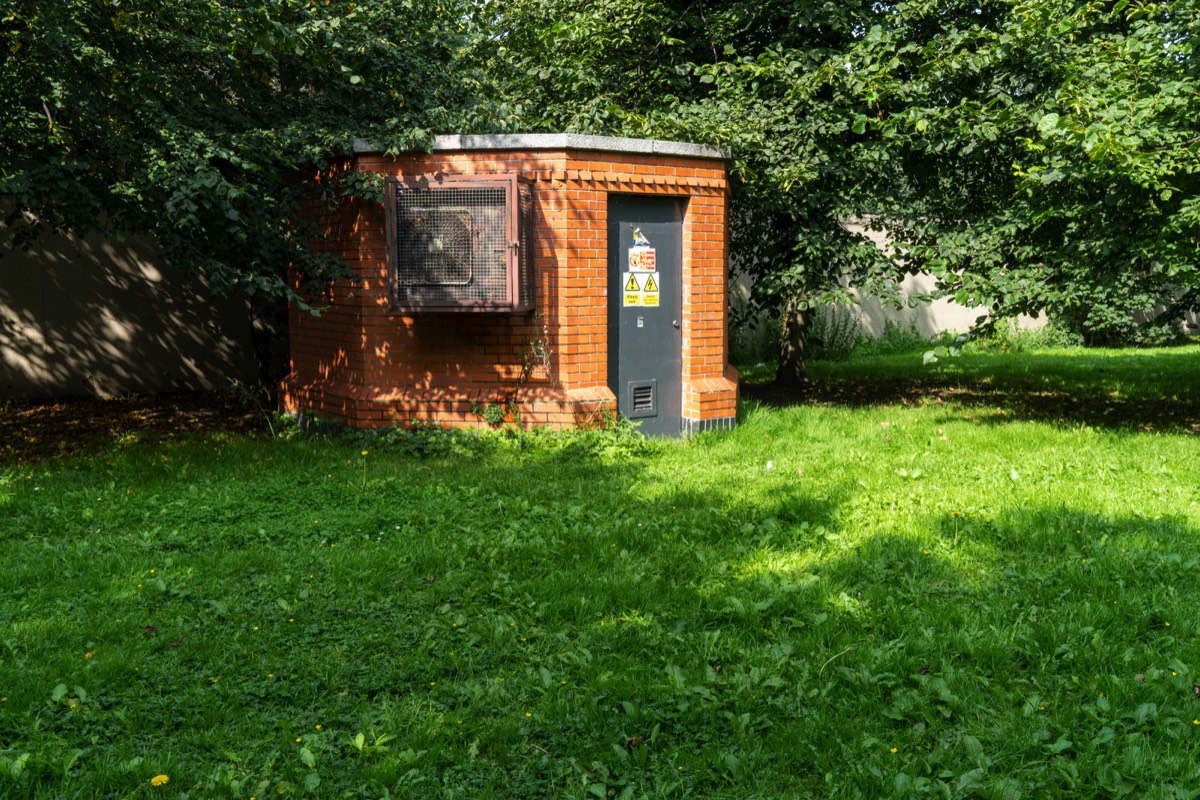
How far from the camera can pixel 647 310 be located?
364 inches

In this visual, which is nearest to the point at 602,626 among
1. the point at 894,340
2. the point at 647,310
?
the point at 647,310

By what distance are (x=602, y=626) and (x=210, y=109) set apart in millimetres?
5909

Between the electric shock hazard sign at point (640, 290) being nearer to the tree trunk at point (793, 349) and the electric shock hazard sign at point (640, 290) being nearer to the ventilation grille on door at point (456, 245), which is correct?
the ventilation grille on door at point (456, 245)

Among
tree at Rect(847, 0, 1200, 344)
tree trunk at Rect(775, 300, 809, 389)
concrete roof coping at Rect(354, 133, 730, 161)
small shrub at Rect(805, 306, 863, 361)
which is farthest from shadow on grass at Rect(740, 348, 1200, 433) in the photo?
concrete roof coping at Rect(354, 133, 730, 161)

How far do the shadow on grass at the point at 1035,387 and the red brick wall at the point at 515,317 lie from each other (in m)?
3.54

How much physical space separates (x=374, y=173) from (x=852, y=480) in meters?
4.56

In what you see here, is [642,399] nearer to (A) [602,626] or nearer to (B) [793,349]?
(B) [793,349]

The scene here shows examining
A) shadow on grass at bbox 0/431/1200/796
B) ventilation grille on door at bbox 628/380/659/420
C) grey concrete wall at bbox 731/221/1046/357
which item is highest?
grey concrete wall at bbox 731/221/1046/357

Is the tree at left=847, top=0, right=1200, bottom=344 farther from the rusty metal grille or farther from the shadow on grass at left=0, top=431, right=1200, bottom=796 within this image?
the rusty metal grille

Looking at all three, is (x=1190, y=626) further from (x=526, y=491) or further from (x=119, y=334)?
(x=119, y=334)

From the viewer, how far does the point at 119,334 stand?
12.0 metres

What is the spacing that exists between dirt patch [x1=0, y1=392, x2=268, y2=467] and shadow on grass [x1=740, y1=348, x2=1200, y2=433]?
235 inches

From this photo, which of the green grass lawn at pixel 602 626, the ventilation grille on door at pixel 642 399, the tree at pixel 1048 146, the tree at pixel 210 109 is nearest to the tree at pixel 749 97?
the tree at pixel 1048 146

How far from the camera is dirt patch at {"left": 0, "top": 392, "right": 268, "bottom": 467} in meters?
8.97
